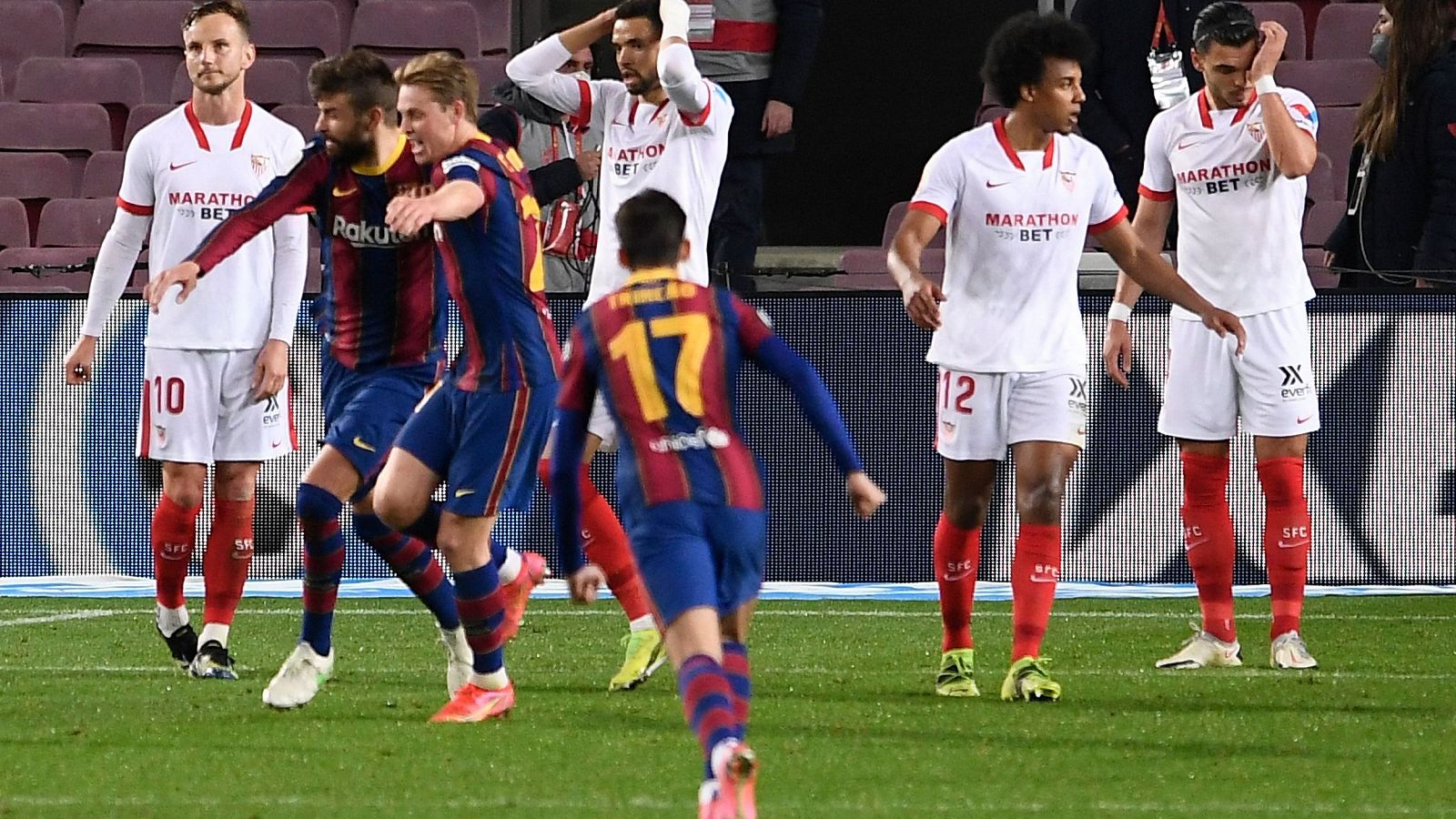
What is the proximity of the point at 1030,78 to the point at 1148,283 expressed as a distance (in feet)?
2.34

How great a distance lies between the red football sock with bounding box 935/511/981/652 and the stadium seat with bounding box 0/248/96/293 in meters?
5.74

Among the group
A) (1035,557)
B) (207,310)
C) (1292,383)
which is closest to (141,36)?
(207,310)

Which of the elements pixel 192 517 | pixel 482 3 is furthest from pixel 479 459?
pixel 482 3

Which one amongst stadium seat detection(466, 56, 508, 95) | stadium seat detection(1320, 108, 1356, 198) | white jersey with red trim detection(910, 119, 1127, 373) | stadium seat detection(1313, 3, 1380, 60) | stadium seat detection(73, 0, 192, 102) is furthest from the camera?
stadium seat detection(73, 0, 192, 102)

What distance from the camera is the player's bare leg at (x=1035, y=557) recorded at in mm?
6082

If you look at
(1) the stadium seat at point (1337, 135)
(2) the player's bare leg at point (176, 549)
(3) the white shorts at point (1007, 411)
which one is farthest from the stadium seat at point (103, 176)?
(3) the white shorts at point (1007, 411)

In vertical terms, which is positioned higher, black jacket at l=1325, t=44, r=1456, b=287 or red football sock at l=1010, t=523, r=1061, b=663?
black jacket at l=1325, t=44, r=1456, b=287

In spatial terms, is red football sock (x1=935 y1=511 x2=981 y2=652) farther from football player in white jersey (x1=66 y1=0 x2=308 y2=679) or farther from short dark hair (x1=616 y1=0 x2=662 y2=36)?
football player in white jersey (x1=66 y1=0 x2=308 y2=679)

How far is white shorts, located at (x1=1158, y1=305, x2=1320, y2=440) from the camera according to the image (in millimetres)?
6980

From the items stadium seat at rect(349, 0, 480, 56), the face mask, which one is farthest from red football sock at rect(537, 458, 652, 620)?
stadium seat at rect(349, 0, 480, 56)

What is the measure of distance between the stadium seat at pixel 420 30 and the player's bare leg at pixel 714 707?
8907mm

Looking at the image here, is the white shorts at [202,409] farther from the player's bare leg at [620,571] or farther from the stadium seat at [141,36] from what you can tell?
the stadium seat at [141,36]

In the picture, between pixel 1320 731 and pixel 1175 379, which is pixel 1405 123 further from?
pixel 1320 731

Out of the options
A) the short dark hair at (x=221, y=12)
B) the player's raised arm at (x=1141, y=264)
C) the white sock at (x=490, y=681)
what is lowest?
the white sock at (x=490, y=681)
